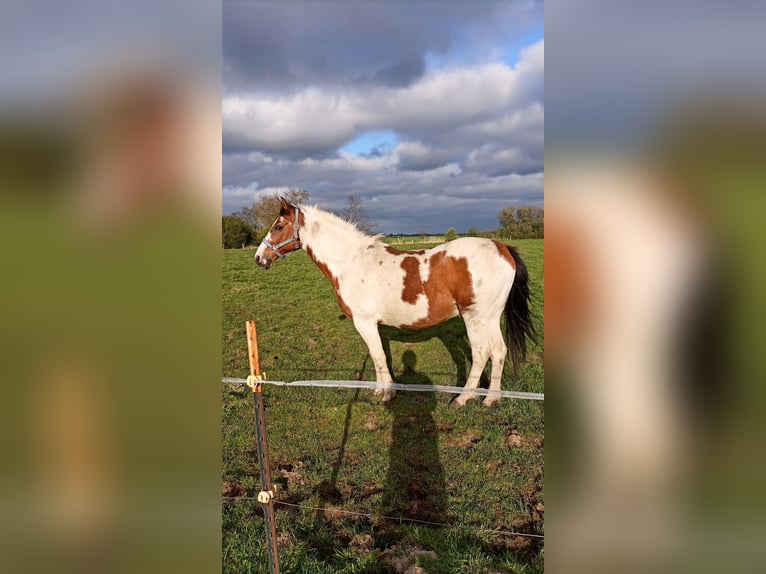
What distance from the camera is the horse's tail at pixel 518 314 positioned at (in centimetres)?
527

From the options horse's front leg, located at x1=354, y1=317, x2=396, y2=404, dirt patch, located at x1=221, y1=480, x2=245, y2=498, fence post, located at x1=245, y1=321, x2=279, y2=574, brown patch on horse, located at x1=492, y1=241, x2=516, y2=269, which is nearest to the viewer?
fence post, located at x1=245, y1=321, x2=279, y2=574

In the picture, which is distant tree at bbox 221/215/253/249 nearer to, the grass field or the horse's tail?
the grass field

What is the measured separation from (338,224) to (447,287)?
1704 mm

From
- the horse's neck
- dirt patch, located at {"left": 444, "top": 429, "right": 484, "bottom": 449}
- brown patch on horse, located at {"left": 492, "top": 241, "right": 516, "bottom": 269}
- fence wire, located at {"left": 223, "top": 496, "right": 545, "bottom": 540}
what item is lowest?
fence wire, located at {"left": 223, "top": 496, "right": 545, "bottom": 540}

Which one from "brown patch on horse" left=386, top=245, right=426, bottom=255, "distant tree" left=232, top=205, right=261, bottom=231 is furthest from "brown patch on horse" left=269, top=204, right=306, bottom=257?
"distant tree" left=232, top=205, right=261, bottom=231

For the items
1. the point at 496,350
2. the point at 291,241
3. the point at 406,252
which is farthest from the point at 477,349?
the point at 291,241

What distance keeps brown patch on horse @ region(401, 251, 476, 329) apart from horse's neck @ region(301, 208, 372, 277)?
945mm

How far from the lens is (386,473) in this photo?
12.7ft

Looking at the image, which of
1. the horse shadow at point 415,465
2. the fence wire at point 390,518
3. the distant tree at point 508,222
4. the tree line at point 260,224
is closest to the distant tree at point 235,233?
the tree line at point 260,224

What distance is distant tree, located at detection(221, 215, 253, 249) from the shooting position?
20.0 meters

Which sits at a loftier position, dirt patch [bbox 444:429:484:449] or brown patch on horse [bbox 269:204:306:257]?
brown patch on horse [bbox 269:204:306:257]

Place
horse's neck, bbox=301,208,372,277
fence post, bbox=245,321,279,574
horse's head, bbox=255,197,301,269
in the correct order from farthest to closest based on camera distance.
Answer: horse's head, bbox=255,197,301,269 → horse's neck, bbox=301,208,372,277 → fence post, bbox=245,321,279,574

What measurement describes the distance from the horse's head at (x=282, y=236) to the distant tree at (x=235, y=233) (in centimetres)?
1428
